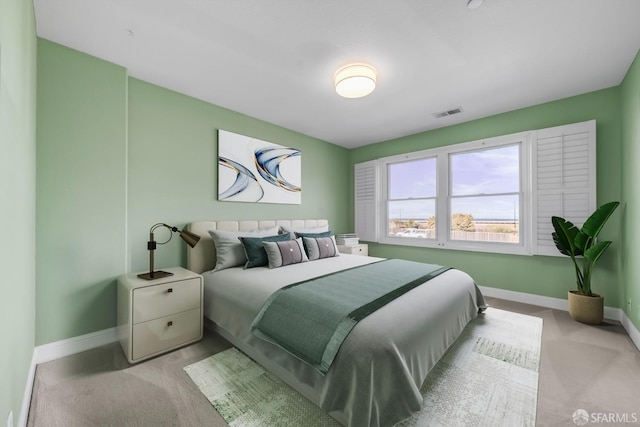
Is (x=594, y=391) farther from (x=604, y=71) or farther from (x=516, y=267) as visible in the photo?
(x=604, y=71)

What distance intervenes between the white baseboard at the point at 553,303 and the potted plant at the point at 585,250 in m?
0.22

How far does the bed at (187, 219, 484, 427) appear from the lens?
1302 millimetres

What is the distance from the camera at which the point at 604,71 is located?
8.40ft

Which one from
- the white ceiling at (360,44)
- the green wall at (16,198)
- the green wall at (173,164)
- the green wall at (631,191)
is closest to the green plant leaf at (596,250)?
the green wall at (631,191)

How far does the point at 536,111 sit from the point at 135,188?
4.86 metres

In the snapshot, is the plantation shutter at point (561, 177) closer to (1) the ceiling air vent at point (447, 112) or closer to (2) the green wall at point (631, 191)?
(2) the green wall at point (631, 191)

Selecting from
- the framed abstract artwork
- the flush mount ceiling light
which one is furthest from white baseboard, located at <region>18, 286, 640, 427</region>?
the flush mount ceiling light

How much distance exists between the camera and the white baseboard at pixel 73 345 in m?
2.04

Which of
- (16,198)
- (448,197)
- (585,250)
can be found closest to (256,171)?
(16,198)

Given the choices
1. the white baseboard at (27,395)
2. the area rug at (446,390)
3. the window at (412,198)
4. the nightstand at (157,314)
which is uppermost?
the window at (412,198)

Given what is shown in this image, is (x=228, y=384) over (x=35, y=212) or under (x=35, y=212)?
under

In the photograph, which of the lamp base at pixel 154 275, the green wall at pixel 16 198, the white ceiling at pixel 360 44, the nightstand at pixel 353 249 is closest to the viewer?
the green wall at pixel 16 198

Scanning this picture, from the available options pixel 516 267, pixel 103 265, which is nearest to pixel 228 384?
pixel 103 265

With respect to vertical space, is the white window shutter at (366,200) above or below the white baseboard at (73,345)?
above
